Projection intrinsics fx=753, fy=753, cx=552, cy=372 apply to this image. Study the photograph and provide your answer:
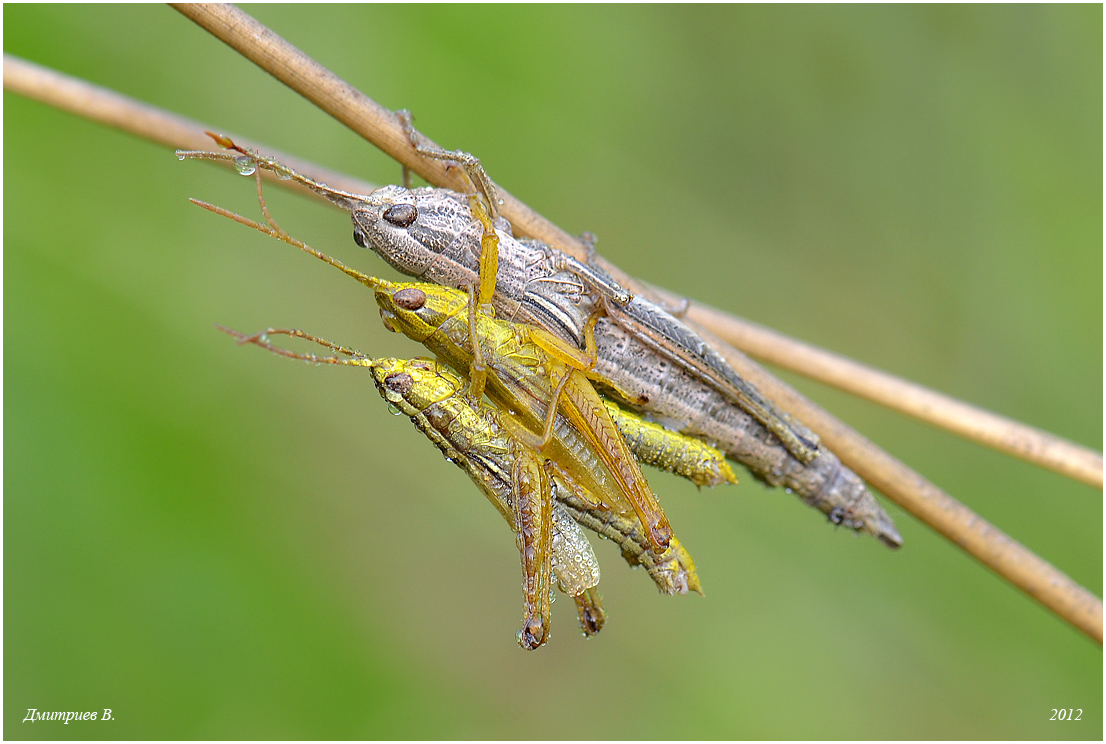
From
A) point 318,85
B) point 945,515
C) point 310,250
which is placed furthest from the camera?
point 945,515

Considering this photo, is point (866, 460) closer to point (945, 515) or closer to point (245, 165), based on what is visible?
point (945, 515)

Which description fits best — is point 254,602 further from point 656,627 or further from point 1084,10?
point 1084,10

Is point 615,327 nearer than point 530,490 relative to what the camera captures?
No

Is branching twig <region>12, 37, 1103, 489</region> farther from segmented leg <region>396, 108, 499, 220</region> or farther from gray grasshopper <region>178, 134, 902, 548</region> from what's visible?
segmented leg <region>396, 108, 499, 220</region>

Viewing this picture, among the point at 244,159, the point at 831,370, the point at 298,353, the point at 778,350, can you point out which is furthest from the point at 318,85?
the point at 831,370

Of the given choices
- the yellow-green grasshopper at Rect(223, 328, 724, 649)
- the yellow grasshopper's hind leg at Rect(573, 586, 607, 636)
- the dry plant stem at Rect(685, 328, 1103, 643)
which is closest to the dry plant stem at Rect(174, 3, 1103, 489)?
the dry plant stem at Rect(685, 328, 1103, 643)

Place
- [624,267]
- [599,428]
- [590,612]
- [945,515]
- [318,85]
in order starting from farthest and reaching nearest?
[624,267], [945,515], [590,612], [599,428], [318,85]

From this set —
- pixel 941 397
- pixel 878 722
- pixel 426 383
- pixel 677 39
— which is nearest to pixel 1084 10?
pixel 677 39

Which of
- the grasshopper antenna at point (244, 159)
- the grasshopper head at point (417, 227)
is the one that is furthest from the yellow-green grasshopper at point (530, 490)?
the grasshopper antenna at point (244, 159)
